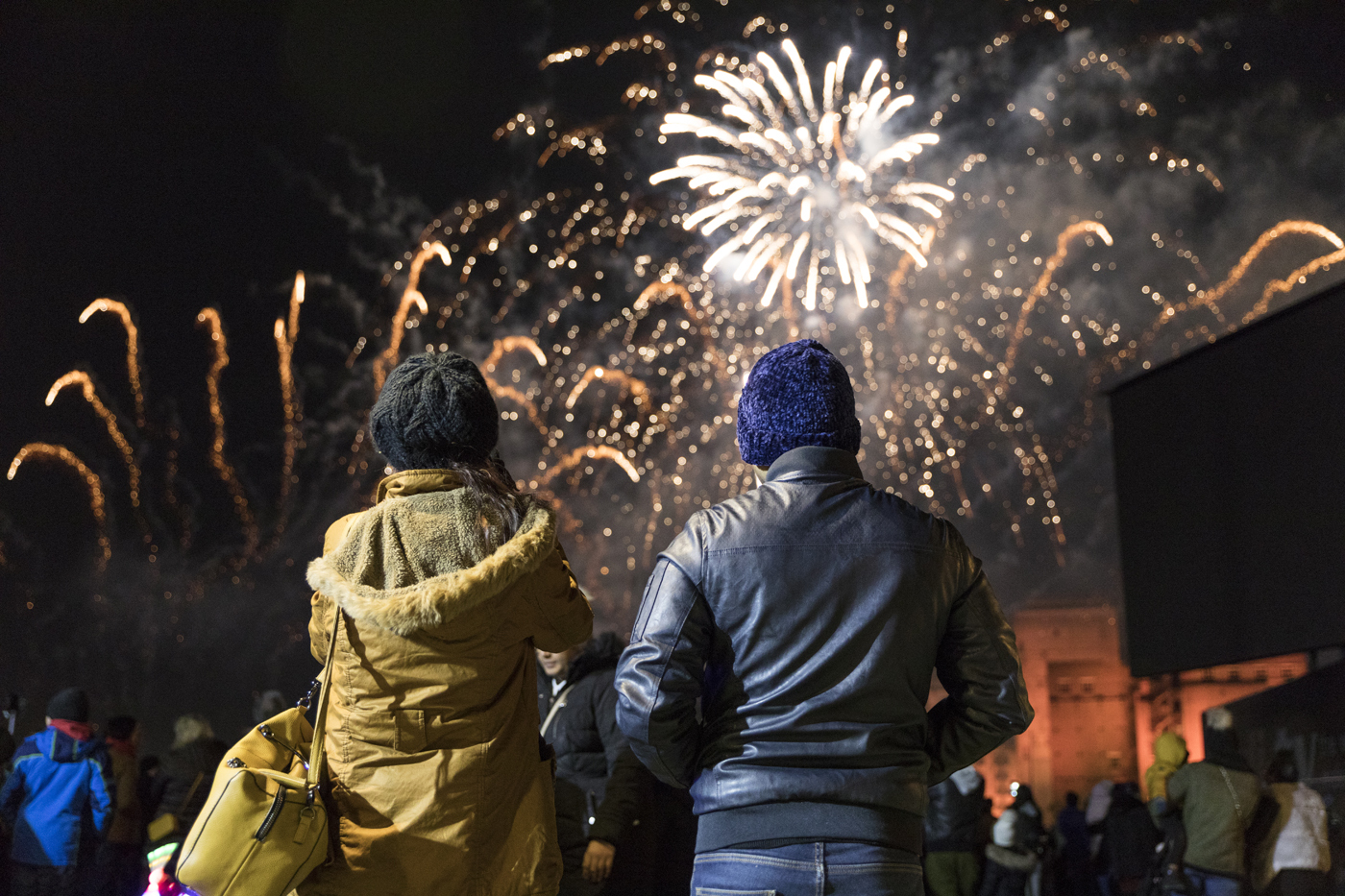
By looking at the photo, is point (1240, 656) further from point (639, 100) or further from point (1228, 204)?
point (1228, 204)

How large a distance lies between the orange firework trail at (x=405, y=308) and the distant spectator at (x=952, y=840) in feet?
60.6

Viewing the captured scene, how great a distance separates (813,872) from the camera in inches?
84.7

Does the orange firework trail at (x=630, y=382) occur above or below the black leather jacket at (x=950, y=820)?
above

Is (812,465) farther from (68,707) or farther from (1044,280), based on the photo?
(1044,280)

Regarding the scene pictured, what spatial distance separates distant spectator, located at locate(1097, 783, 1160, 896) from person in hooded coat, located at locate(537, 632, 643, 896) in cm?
548

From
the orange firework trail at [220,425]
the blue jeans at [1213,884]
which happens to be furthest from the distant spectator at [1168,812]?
the orange firework trail at [220,425]

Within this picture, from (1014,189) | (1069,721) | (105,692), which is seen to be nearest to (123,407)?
(105,692)

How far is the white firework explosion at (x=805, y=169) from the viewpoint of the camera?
1661 centimetres

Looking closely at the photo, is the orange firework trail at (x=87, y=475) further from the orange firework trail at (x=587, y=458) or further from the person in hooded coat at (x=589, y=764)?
the person in hooded coat at (x=589, y=764)

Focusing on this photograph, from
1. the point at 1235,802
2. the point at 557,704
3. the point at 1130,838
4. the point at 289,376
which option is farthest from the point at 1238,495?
the point at 289,376

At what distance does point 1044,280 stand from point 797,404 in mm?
42178

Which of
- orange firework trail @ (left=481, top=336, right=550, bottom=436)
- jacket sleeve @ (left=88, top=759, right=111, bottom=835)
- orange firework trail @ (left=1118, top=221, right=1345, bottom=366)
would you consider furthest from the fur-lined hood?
orange firework trail @ (left=1118, top=221, right=1345, bottom=366)

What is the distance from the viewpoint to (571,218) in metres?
28.8

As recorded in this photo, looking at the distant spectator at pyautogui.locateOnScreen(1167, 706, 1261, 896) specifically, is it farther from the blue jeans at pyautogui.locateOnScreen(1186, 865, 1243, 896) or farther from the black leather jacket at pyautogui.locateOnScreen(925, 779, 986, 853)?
the black leather jacket at pyautogui.locateOnScreen(925, 779, 986, 853)
